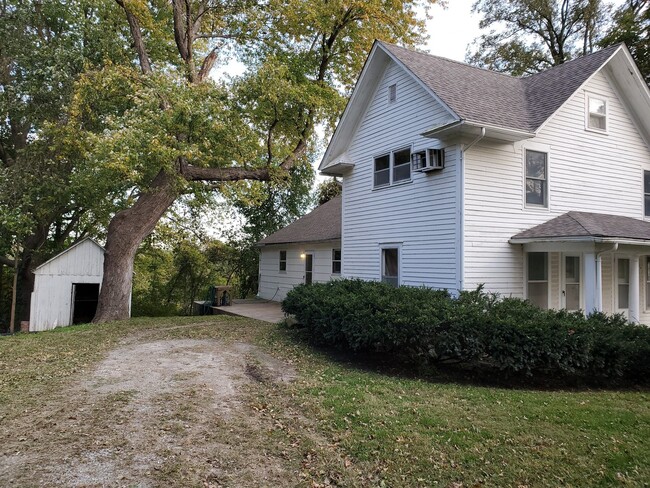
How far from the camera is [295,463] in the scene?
12.5 feet

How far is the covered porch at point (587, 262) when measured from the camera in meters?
8.99

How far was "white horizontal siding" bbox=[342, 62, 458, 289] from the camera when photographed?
9891mm

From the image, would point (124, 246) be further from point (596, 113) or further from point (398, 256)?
point (596, 113)

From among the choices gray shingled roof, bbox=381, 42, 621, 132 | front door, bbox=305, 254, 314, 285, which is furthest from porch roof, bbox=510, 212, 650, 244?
front door, bbox=305, 254, 314, 285

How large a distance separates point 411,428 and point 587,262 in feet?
21.8

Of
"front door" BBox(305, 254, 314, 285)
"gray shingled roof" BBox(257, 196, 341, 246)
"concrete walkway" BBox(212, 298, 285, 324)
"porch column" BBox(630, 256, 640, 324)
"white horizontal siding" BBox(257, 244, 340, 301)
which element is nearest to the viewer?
"porch column" BBox(630, 256, 640, 324)

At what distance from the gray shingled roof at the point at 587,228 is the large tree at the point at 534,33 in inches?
613

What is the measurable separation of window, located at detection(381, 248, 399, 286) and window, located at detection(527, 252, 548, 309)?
3.24m

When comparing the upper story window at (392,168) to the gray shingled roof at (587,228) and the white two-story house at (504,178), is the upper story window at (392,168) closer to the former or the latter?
the white two-story house at (504,178)

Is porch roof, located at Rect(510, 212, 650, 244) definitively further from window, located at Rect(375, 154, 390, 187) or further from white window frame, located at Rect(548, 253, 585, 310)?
window, located at Rect(375, 154, 390, 187)

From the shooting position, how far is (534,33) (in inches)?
913

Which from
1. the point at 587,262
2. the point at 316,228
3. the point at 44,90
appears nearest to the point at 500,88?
the point at 587,262

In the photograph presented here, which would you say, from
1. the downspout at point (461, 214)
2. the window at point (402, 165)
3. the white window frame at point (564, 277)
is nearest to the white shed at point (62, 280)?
the window at point (402, 165)

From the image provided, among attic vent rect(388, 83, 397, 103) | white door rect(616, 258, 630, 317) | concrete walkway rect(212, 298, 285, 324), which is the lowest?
concrete walkway rect(212, 298, 285, 324)
